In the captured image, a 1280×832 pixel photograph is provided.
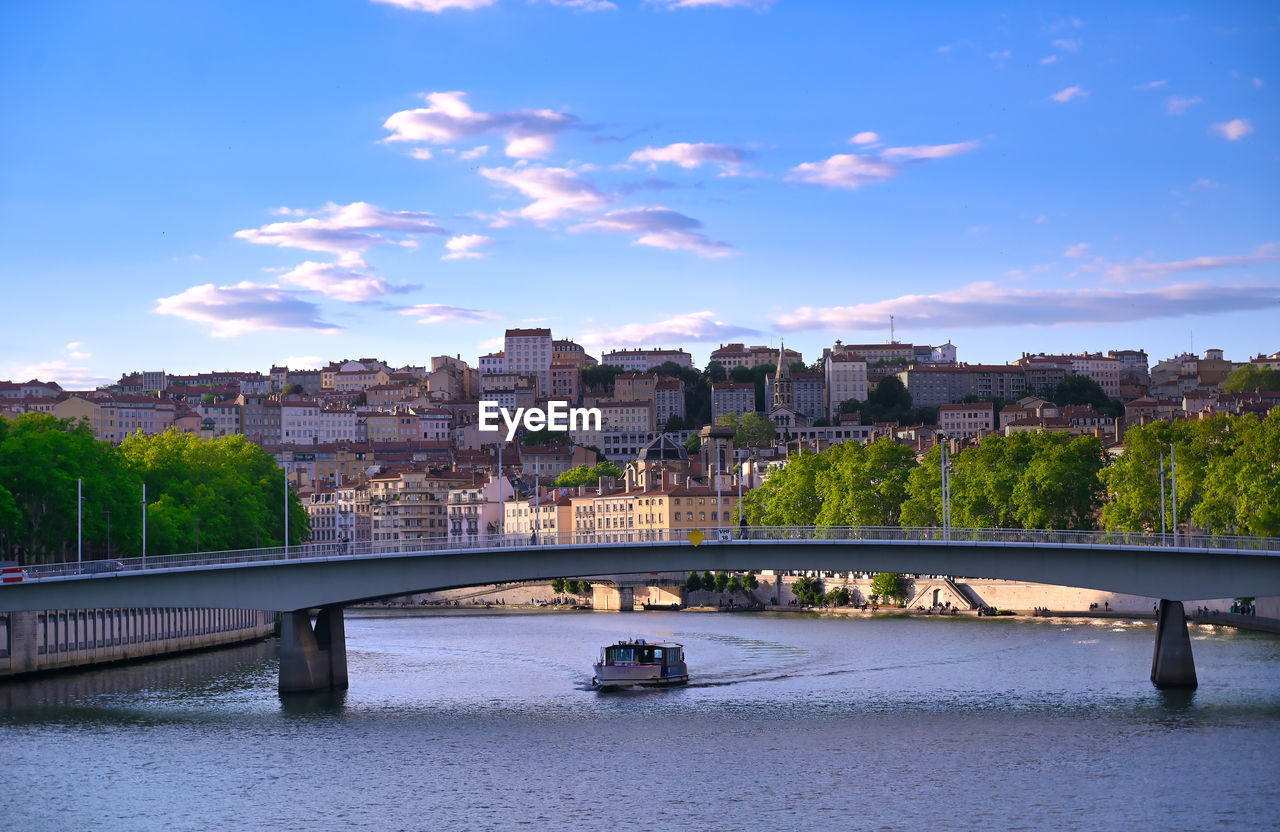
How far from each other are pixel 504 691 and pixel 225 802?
62.9ft

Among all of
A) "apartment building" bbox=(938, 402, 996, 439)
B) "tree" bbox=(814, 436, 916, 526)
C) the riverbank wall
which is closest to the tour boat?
the riverbank wall

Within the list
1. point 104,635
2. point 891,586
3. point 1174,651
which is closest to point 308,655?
point 104,635

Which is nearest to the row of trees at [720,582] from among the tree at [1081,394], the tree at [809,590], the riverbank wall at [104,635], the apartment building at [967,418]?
the tree at [809,590]

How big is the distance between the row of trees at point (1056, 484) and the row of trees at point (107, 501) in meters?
29.0

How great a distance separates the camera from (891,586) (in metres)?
92.1

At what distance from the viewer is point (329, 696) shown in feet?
167

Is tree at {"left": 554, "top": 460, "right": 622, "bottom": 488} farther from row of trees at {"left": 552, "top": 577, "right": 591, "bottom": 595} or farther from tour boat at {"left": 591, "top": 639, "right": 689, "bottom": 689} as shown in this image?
tour boat at {"left": 591, "top": 639, "right": 689, "bottom": 689}

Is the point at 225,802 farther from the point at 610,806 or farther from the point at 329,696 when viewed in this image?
the point at 329,696

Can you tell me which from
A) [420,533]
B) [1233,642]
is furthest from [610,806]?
[420,533]

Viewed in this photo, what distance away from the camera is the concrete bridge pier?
50.3m

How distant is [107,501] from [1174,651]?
37.3 meters

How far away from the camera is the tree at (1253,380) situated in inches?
6698

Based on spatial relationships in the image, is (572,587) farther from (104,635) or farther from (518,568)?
(518,568)

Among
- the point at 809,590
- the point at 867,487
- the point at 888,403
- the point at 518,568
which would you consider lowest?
the point at 809,590
